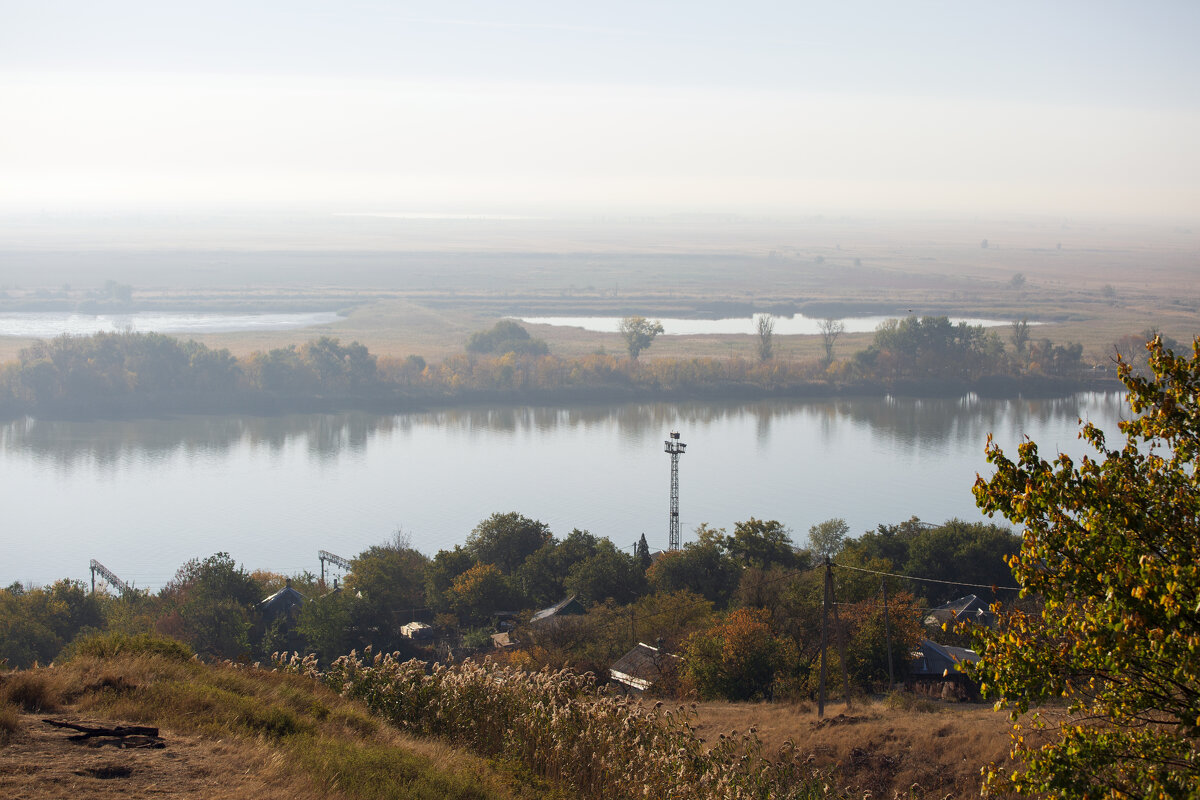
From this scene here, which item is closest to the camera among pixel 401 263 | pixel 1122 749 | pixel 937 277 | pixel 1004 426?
pixel 1122 749

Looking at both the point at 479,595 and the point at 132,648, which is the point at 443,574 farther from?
the point at 132,648

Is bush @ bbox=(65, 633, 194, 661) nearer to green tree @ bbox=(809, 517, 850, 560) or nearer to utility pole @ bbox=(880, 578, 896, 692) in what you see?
utility pole @ bbox=(880, 578, 896, 692)

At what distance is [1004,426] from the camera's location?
82.2ft

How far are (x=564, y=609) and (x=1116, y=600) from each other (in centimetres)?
934

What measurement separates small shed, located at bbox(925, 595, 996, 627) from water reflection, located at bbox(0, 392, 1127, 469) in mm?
12025

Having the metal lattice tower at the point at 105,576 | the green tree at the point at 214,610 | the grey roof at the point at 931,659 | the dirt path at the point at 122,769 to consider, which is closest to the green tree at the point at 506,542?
the green tree at the point at 214,610

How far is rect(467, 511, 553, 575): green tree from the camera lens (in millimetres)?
12977

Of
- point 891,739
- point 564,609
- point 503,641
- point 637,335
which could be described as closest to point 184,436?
point 637,335

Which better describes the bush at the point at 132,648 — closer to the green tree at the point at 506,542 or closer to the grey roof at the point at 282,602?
the grey roof at the point at 282,602

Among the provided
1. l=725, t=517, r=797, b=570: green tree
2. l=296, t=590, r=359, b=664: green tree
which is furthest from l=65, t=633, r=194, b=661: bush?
l=725, t=517, r=797, b=570: green tree

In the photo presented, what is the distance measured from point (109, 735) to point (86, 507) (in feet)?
53.2

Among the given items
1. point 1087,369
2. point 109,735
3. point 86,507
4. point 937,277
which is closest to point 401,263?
point 937,277

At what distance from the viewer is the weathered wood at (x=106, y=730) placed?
304 cm

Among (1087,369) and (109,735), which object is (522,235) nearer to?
(1087,369)
